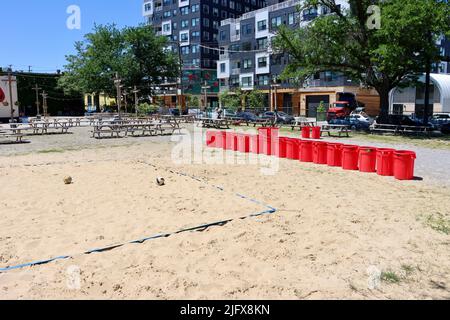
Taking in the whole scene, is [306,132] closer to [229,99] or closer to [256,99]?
[256,99]

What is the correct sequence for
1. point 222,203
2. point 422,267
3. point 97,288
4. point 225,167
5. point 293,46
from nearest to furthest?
1. point 97,288
2. point 422,267
3. point 222,203
4. point 225,167
5. point 293,46

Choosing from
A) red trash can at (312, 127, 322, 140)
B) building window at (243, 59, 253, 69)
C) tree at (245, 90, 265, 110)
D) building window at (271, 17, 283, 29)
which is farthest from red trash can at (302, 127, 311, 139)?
building window at (243, 59, 253, 69)

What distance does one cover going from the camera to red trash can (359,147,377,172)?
13.1m

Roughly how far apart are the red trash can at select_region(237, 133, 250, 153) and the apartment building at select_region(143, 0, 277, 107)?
67182mm

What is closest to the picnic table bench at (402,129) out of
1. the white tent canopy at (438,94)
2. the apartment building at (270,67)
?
the white tent canopy at (438,94)

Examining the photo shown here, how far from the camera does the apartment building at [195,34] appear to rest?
88.8 meters

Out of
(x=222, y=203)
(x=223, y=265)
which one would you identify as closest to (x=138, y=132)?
(x=222, y=203)

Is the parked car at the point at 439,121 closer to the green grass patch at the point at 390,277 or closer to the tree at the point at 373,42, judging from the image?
the tree at the point at 373,42

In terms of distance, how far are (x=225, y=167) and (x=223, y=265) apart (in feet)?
28.4

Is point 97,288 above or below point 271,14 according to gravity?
below

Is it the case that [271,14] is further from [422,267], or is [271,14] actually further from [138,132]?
[422,267]

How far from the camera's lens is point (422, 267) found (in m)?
5.70

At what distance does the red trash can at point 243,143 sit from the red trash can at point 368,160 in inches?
238
